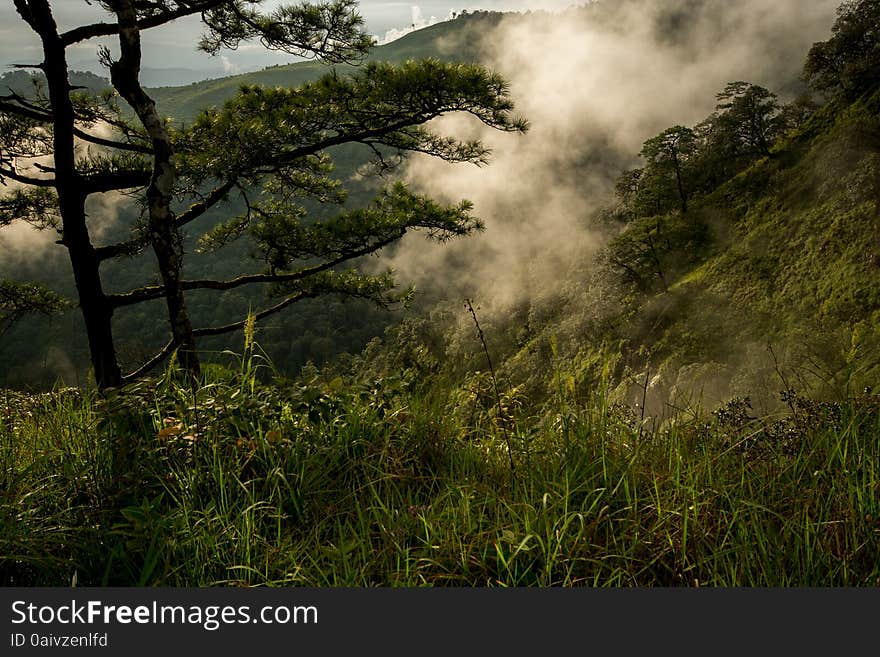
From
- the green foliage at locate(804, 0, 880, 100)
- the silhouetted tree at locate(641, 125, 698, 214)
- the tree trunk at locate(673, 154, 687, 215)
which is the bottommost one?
the tree trunk at locate(673, 154, 687, 215)

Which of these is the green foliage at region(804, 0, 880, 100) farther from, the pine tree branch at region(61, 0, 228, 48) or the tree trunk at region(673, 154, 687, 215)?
the pine tree branch at region(61, 0, 228, 48)

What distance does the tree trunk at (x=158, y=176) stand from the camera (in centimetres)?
474

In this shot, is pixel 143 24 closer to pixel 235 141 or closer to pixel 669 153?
pixel 235 141

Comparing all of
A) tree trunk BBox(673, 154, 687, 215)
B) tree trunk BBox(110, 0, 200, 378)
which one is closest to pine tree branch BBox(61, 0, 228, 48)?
tree trunk BBox(110, 0, 200, 378)

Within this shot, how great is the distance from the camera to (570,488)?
2.18 metres

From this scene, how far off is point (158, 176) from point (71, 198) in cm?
188

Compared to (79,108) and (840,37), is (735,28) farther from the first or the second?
(79,108)

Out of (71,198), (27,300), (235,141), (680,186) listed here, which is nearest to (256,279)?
(235,141)

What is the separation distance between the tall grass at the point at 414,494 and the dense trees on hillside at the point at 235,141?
10.1ft

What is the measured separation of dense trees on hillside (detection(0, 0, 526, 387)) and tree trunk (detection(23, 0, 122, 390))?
0.04ft

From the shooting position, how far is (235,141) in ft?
21.7

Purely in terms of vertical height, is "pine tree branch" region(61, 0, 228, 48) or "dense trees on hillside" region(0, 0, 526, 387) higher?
"pine tree branch" region(61, 0, 228, 48)

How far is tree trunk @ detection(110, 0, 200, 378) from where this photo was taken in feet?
15.5

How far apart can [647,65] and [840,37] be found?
153338 mm
